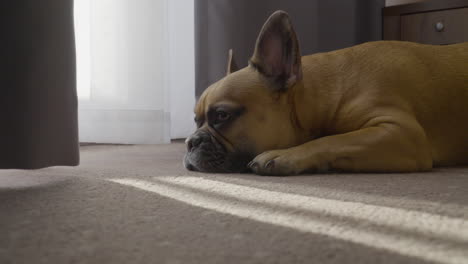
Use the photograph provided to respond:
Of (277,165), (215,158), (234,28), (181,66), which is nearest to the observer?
(277,165)

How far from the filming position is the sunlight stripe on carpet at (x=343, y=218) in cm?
69

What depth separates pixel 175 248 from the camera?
0.71 m

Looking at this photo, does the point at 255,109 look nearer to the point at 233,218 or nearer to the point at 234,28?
the point at 233,218

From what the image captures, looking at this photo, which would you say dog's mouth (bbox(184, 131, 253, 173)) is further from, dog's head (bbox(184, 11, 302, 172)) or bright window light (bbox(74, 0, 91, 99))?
bright window light (bbox(74, 0, 91, 99))

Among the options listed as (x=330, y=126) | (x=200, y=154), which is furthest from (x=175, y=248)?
(x=330, y=126)

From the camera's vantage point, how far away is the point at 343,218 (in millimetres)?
857

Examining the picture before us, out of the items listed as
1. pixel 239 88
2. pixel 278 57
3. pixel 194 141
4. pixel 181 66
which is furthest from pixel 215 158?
pixel 181 66

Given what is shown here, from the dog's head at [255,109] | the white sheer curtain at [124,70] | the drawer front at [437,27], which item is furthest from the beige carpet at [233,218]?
the drawer front at [437,27]

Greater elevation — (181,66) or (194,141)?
(181,66)

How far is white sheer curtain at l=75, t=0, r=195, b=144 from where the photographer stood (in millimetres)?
2340

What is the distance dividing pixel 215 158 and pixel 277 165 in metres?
0.19

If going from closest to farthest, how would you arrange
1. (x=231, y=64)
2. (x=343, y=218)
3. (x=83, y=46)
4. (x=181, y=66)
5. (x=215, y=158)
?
(x=343, y=218) → (x=215, y=158) → (x=231, y=64) → (x=83, y=46) → (x=181, y=66)

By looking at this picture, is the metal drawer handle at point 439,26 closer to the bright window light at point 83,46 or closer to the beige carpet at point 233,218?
the beige carpet at point 233,218

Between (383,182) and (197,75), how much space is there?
4.88 ft
